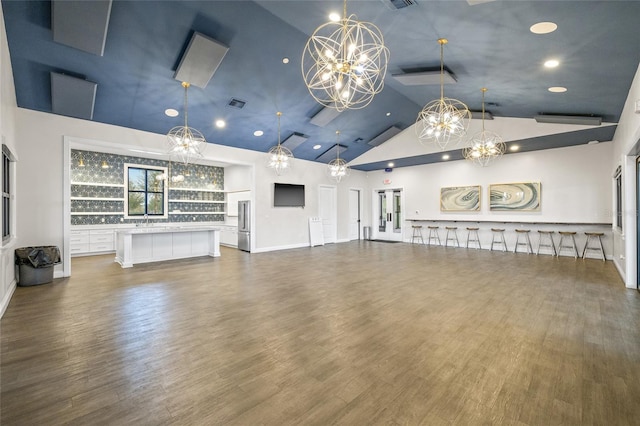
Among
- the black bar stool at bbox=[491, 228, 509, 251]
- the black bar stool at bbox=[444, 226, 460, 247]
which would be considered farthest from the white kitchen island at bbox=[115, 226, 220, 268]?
the black bar stool at bbox=[491, 228, 509, 251]

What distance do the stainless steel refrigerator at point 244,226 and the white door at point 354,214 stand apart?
4.85 metres

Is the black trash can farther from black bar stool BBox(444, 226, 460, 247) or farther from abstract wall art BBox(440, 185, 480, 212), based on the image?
abstract wall art BBox(440, 185, 480, 212)

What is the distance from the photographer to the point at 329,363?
2.66 meters

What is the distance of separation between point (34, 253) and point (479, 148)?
9.26 meters

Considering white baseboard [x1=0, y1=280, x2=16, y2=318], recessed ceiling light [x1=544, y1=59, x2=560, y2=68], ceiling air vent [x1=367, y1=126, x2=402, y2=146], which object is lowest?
white baseboard [x1=0, y1=280, x2=16, y2=318]

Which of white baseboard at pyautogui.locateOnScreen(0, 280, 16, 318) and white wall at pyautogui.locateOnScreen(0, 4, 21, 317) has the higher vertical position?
white wall at pyautogui.locateOnScreen(0, 4, 21, 317)

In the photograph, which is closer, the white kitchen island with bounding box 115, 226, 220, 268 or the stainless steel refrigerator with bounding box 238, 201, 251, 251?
the white kitchen island with bounding box 115, 226, 220, 268

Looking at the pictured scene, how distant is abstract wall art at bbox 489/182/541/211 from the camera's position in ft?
29.6

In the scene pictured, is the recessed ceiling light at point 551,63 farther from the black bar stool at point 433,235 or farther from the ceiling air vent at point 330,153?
the black bar stool at point 433,235

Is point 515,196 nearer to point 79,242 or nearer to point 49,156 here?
point 49,156

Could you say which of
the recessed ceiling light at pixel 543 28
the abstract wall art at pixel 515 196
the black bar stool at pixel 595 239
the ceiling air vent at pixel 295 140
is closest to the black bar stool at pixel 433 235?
the abstract wall art at pixel 515 196

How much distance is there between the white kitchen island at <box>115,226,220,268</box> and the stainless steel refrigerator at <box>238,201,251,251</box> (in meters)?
1.23

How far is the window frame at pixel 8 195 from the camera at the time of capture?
441 cm

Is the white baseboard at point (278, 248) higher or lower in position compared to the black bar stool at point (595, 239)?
lower
